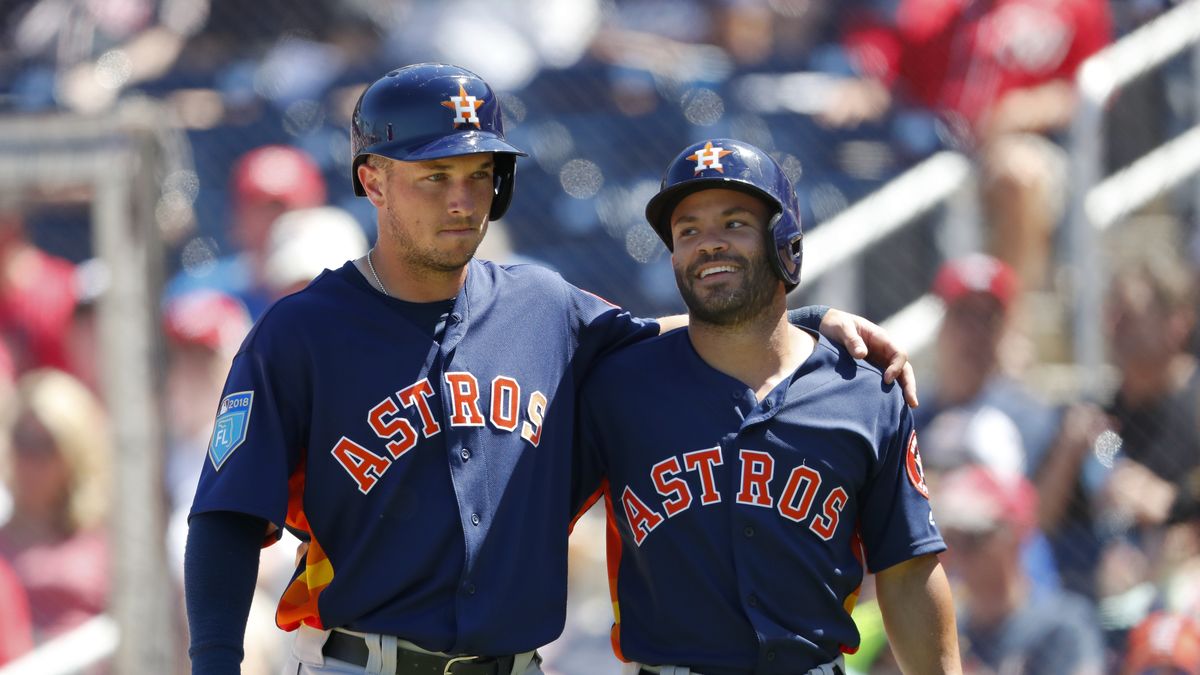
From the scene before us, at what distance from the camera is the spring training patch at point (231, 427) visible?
2709 mm

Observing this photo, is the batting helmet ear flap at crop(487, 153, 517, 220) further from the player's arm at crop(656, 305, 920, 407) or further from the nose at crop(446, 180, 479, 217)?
the player's arm at crop(656, 305, 920, 407)

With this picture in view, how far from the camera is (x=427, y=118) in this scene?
2797 millimetres

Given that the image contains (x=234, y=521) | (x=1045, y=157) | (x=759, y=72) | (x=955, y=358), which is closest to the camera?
(x=234, y=521)

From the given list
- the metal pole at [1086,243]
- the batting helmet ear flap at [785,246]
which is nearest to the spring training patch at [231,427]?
the batting helmet ear flap at [785,246]

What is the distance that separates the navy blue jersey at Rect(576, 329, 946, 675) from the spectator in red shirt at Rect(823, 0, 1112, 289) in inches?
110

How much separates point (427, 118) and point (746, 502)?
93 cm

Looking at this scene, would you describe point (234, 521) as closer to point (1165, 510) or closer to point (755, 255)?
point (755, 255)

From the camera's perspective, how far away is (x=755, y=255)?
9.75 ft

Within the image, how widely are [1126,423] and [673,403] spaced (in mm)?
2810

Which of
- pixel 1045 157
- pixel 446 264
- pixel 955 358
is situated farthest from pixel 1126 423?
pixel 446 264

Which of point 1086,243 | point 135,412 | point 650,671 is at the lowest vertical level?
point 650,671

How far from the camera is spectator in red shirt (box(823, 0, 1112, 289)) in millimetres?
5645

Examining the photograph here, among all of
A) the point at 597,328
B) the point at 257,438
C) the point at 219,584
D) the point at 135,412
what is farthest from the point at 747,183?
the point at 135,412

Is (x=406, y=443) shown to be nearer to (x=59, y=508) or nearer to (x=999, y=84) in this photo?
(x=59, y=508)
